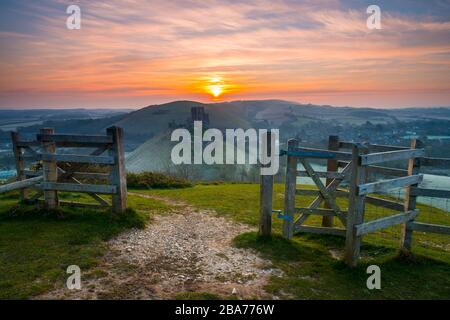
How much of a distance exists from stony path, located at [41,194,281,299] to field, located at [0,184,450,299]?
35 cm

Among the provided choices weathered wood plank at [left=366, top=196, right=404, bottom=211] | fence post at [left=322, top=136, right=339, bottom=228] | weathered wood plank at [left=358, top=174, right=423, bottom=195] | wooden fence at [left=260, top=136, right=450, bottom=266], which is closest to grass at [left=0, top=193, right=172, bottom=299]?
wooden fence at [left=260, top=136, right=450, bottom=266]

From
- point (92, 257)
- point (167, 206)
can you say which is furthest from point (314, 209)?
point (167, 206)

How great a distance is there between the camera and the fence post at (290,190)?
9.54m

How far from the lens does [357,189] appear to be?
7.74 meters

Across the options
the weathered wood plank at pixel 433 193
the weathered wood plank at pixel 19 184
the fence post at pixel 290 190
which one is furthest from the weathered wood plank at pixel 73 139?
the weathered wood plank at pixel 433 193

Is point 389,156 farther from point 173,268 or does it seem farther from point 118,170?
point 118,170

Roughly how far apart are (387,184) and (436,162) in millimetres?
1939

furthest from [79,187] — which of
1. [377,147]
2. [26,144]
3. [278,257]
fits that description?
[377,147]

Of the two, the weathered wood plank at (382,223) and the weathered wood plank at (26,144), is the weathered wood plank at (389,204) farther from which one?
the weathered wood plank at (26,144)

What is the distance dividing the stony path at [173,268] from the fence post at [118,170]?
1386mm

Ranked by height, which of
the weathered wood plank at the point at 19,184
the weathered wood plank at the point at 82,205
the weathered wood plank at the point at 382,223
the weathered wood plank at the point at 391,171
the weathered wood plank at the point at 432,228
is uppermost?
the weathered wood plank at the point at 391,171

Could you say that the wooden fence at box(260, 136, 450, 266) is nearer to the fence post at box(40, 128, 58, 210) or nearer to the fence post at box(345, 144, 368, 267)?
the fence post at box(345, 144, 368, 267)

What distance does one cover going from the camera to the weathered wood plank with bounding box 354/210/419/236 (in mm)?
7945

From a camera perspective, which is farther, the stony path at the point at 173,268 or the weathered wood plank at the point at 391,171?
the weathered wood plank at the point at 391,171
